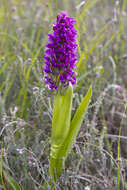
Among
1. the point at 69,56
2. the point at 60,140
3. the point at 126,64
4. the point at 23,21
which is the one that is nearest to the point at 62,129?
the point at 60,140

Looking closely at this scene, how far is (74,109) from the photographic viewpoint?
1.82 meters

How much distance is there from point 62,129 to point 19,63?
3.48 ft

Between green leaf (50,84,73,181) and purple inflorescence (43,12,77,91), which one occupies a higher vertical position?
purple inflorescence (43,12,77,91)

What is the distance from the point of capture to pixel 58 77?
1300 mm

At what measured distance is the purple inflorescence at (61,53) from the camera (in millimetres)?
1220

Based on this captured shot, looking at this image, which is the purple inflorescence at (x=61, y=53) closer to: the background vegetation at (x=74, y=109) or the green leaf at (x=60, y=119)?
the green leaf at (x=60, y=119)

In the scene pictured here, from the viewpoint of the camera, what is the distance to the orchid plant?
48.4 inches

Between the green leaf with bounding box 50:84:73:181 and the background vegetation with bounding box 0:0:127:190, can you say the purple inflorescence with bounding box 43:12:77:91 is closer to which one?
the green leaf with bounding box 50:84:73:181

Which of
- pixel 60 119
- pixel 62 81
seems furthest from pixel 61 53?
pixel 60 119

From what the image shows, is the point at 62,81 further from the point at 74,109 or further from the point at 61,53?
the point at 74,109

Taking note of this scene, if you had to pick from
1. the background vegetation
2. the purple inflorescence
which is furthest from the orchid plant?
the background vegetation

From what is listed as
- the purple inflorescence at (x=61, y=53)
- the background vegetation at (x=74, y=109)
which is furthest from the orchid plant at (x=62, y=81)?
the background vegetation at (x=74, y=109)

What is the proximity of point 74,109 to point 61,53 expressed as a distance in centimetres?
68

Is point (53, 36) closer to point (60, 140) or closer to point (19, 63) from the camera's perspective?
point (60, 140)
